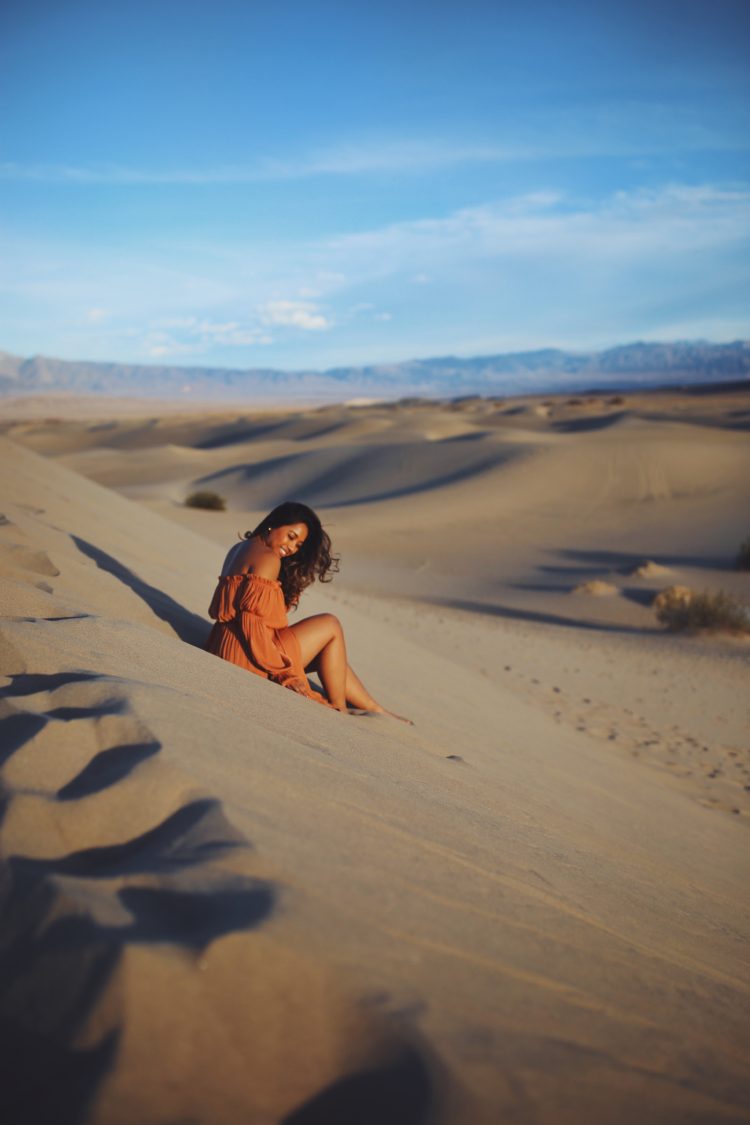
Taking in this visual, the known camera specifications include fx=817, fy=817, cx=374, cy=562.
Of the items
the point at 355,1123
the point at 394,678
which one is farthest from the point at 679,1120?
the point at 394,678

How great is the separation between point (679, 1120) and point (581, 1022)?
243mm

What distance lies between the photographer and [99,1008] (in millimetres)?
1337

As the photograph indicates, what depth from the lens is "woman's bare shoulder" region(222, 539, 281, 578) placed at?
4.16 m

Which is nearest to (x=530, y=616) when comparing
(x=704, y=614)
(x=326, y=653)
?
(x=704, y=614)

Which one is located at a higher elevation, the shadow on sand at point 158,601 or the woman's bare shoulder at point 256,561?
the woman's bare shoulder at point 256,561

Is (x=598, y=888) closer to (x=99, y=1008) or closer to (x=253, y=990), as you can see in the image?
(x=253, y=990)

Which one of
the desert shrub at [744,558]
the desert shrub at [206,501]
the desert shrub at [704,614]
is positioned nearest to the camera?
the desert shrub at [704,614]

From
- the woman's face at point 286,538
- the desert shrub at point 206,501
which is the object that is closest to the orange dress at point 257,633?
the woman's face at point 286,538

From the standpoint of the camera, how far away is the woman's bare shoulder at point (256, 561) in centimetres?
416

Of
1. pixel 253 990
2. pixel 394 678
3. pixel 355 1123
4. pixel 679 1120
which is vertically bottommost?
pixel 394 678

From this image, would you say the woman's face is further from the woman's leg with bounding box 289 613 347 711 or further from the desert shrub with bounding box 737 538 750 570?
the desert shrub with bounding box 737 538 750 570

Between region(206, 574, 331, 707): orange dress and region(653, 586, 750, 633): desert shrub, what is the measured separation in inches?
344

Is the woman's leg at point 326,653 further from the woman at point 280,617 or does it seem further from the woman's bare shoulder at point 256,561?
the woman's bare shoulder at point 256,561

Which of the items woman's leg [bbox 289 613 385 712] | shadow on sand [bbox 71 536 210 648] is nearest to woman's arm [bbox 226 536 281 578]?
woman's leg [bbox 289 613 385 712]
